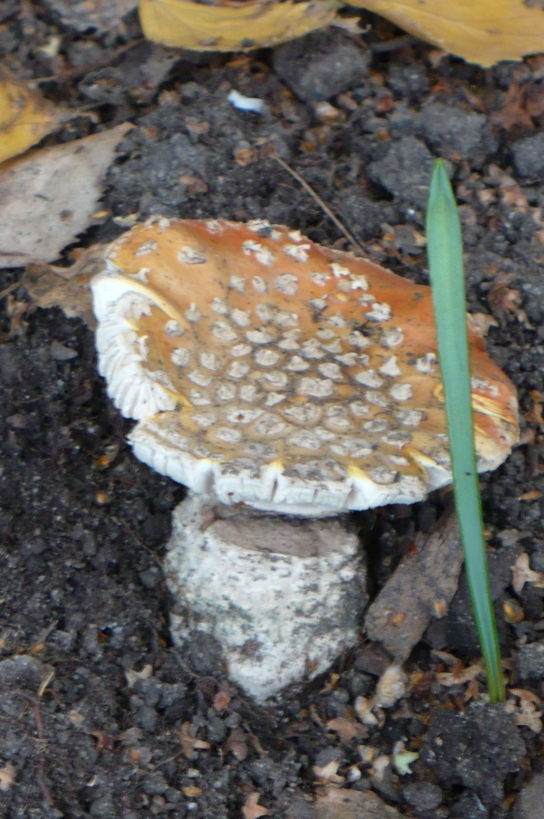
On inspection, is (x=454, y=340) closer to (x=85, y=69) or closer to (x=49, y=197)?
(x=49, y=197)

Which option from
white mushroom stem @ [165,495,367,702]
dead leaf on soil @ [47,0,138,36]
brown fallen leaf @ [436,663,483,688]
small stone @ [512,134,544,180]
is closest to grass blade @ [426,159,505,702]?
white mushroom stem @ [165,495,367,702]

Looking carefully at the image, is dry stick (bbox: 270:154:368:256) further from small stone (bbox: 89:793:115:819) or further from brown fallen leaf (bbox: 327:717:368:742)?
small stone (bbox: 89:793:115:819)

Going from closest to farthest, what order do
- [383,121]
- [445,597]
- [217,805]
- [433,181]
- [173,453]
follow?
1. [433,181]
2. [173,453]
3. [217,805]
4. [445,597]
5. [383,121]

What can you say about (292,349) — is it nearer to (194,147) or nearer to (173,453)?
(173,453)

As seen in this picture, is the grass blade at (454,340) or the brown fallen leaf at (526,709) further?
the brown fallen leaf at (526,709)

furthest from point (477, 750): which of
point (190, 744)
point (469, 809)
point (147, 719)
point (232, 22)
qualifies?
point (232, 22)

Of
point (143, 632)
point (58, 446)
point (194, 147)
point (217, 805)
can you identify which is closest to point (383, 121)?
point (194, 147)

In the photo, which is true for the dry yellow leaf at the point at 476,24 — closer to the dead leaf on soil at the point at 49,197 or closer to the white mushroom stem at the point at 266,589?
the dead leaf on soil at the point at 49,197

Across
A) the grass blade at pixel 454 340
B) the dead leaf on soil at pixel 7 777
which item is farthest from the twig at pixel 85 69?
the dead leaf on soil at pixel 7 777
